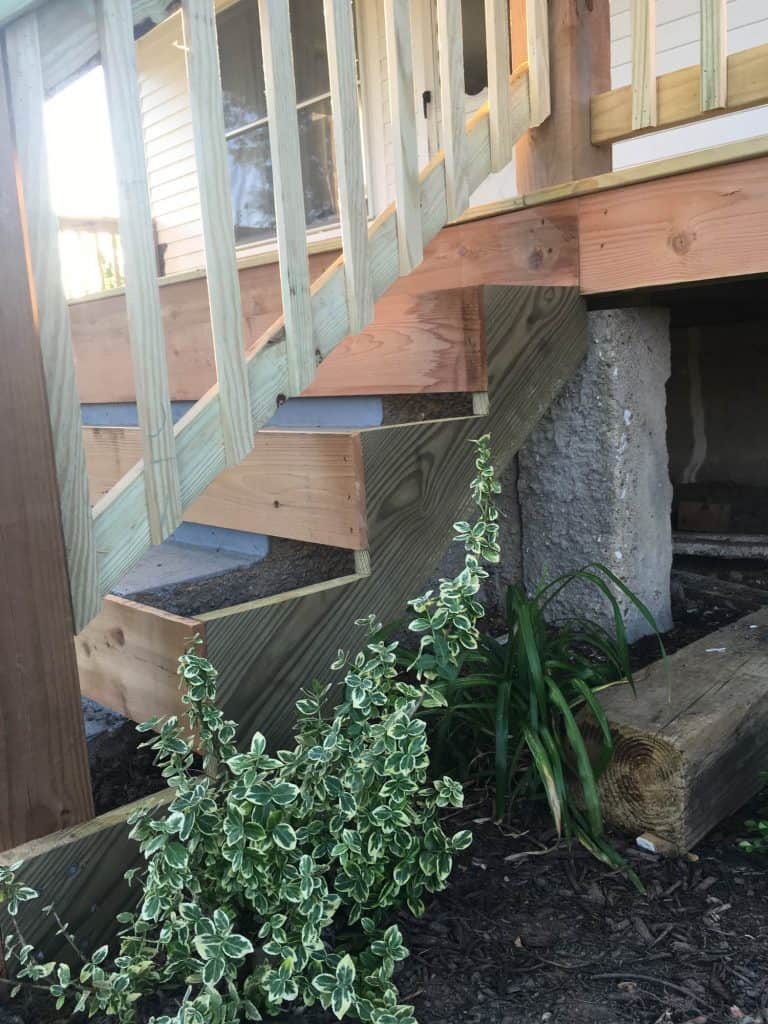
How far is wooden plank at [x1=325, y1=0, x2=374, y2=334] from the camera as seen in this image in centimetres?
172

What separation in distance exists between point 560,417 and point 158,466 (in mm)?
1373

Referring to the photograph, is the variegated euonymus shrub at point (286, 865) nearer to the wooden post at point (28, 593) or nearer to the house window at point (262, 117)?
the wooden post at point (28, 593)

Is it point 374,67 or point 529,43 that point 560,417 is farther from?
point 374,67

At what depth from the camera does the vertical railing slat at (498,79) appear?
2211mm

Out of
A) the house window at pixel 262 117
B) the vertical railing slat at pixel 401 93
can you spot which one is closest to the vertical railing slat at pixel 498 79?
the vertical railing slat at pixel 401 93

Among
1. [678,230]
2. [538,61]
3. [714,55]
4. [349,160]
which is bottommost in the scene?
[678,230]

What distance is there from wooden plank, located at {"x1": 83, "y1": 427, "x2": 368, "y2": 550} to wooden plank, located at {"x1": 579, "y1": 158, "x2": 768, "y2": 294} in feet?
2.98

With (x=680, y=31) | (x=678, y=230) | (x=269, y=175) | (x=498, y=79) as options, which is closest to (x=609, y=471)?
(x=678, y=230)

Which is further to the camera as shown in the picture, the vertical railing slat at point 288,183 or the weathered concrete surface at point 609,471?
the weathered concrete surface at point 609,471

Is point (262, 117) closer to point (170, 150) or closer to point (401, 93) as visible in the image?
point (170, 150)

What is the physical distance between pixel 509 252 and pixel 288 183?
3.20ft

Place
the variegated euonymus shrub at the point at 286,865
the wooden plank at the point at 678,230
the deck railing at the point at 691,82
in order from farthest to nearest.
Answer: the deck railing at the point at 691,82 → the wooden plank at the point at 678,230 → the variegated euonymus shrub at the point at 286,865

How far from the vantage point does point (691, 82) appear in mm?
2205

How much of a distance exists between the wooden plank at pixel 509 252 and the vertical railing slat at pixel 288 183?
31.4 inches
